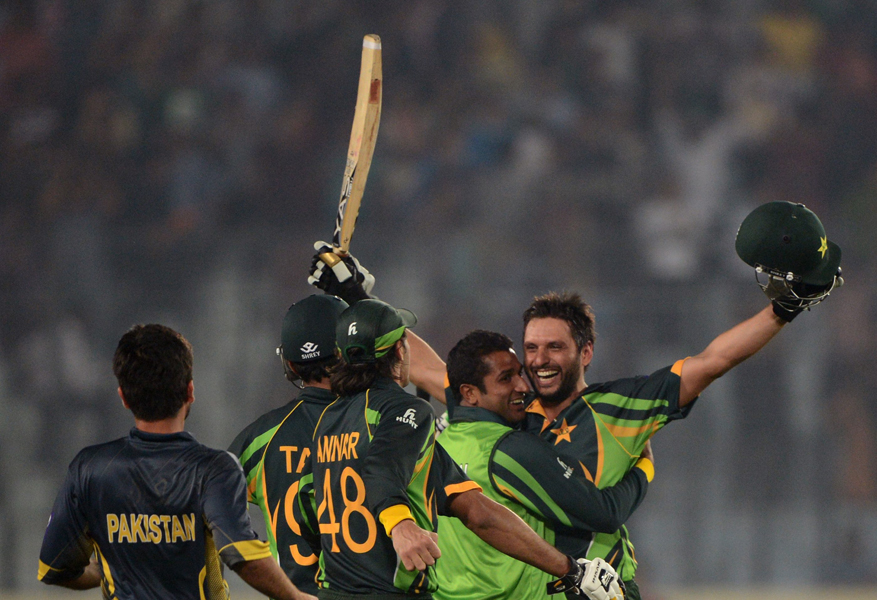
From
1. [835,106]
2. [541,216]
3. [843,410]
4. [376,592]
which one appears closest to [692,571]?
[843,410]

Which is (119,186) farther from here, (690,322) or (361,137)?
(361,137)

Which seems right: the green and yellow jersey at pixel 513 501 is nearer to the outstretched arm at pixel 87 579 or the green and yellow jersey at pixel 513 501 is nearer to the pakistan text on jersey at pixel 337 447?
the pakistan text on jersey at pixel 337 447

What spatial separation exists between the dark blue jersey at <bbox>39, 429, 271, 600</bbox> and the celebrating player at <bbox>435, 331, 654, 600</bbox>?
3.25 ft

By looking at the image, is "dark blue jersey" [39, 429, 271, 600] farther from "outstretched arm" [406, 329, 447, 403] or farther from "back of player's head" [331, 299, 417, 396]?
"outstretched arm" [406, 329, 447, 403]

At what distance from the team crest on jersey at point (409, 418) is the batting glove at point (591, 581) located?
2.29 feet

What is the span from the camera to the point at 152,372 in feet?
9.04

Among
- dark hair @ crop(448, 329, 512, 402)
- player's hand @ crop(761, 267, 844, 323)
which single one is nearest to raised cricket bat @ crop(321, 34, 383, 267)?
dark hair @ crop(448, 329, 512, 402)

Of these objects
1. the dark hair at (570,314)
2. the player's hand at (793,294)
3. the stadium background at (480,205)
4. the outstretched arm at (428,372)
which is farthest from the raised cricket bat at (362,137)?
the stadium background at (480,205)

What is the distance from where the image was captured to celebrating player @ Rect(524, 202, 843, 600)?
145 inches

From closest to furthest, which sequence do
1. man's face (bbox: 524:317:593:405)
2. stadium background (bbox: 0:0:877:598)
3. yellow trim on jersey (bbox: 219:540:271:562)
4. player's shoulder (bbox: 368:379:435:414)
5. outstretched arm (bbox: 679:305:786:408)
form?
yellow trim on jersey (bbox: 219:540:271:562)
player's shoulder (bbox: 368:379:435:414)
outstretched arm (bbox: 679:305:786:408)
man's face (bbox: 524:317:593:405)
stadium background (bbox: 0:0:877:598)

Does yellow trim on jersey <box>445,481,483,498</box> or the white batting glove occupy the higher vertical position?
yellow trim on jersey <box>445,481,483,498</box>

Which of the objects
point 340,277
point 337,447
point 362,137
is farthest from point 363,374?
point 362,137

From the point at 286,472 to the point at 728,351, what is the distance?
165 centimetres

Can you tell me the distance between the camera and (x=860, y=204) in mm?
9938
